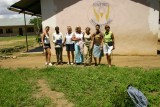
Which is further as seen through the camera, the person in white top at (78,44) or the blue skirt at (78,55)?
the blue skirt at (78,55)

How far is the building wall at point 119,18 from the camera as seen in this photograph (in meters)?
14.2

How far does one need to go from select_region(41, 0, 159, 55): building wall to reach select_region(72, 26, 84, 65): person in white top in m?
3.42

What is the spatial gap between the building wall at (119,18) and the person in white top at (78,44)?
3.42 metres

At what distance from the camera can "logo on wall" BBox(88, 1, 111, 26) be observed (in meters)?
14.6

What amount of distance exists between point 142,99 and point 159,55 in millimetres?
A: 8638

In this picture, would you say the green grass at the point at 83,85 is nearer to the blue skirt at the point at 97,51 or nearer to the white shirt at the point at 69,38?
the blue skirt at the point at 97,51

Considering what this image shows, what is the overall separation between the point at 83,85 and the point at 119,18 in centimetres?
685

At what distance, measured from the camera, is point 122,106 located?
598 cm

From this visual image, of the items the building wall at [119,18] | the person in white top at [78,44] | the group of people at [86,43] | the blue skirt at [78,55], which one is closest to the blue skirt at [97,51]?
the group of people at [86,43]

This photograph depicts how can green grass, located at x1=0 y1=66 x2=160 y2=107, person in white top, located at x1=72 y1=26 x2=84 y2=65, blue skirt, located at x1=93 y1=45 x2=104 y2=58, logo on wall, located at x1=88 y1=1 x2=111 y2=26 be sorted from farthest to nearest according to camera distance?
logo on wall, located at x1=88 y1=1 x2=111 y2=26 → person in white top, located at x1=72 y1=26 x2=84 y2=65 → blue skirt, located at x1=93 y1=45 x2=104 y2=58 → green grass, located at x1=0 y1=66 x2=160 y2=107

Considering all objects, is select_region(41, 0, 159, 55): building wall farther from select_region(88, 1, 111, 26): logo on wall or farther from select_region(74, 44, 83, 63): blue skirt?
select_region(74, 44, 83, 63): blue skirt

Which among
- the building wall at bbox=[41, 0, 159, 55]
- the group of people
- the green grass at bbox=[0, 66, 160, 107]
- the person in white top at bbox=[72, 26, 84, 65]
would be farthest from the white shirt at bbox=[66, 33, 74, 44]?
the building wall at bbox=[41, 0, 159, 55]

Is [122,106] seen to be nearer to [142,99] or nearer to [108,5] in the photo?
[142,99]

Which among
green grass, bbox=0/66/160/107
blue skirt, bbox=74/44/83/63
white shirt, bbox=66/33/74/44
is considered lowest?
green grass, bbox=0/66/160/107
